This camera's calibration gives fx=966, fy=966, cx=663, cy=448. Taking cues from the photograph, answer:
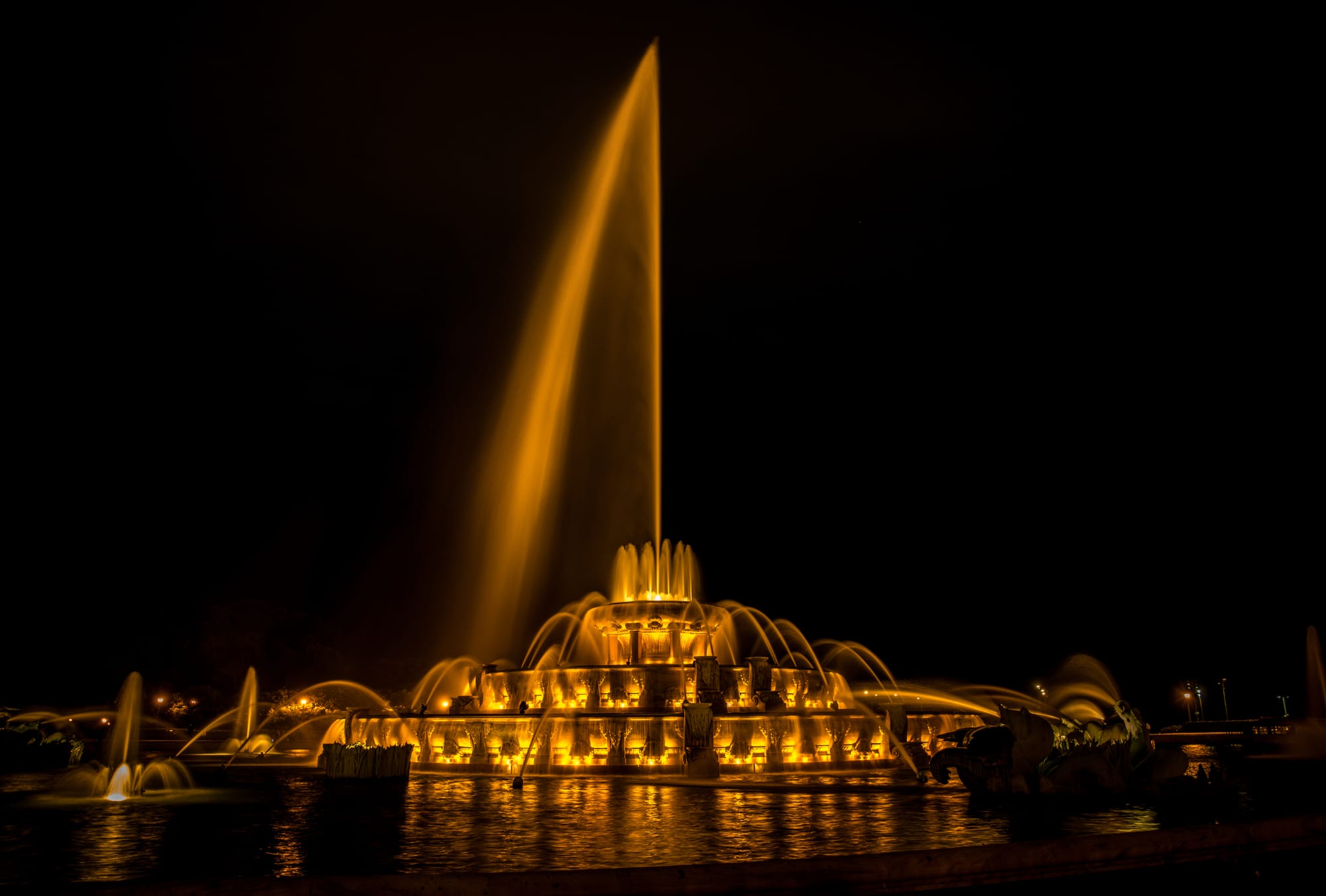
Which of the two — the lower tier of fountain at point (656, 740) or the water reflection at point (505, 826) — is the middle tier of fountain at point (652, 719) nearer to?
the lower tier of fountain at point (656, 740)

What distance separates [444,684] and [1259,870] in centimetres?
4271

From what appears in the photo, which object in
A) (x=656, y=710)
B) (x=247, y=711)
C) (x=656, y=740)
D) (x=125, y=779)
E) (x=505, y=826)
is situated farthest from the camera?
(x=247, y=711)

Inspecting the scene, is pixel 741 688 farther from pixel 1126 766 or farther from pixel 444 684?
pixel 444 684

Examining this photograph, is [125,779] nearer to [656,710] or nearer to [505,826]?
[505,826]

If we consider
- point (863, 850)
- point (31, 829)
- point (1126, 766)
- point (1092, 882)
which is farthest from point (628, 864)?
point (1126, 766)

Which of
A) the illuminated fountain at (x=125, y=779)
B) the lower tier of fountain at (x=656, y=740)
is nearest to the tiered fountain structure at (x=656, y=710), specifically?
the lower tier of fountain at (x=656, y=740)

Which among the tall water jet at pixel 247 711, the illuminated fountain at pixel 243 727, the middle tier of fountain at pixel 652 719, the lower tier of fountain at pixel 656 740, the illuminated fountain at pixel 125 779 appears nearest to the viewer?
the illuminated fountain at pixel 125 779

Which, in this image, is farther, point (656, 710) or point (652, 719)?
point (656, 710)

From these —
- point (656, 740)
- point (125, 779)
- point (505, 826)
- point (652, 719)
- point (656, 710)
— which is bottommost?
point (505, 826)

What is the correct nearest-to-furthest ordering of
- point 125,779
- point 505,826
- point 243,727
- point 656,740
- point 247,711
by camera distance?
point 505,826
point 125,779
point 656,740
point 243,727
point 247,711

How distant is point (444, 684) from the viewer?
4744 cm

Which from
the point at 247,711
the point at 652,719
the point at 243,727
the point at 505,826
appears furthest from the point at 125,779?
the point at 247,711

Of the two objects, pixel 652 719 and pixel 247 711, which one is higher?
pixel 652 719

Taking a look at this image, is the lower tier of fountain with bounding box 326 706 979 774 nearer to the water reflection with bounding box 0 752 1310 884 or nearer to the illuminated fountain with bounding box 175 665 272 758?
the water reflection with bounding box 0 752 1310 884
